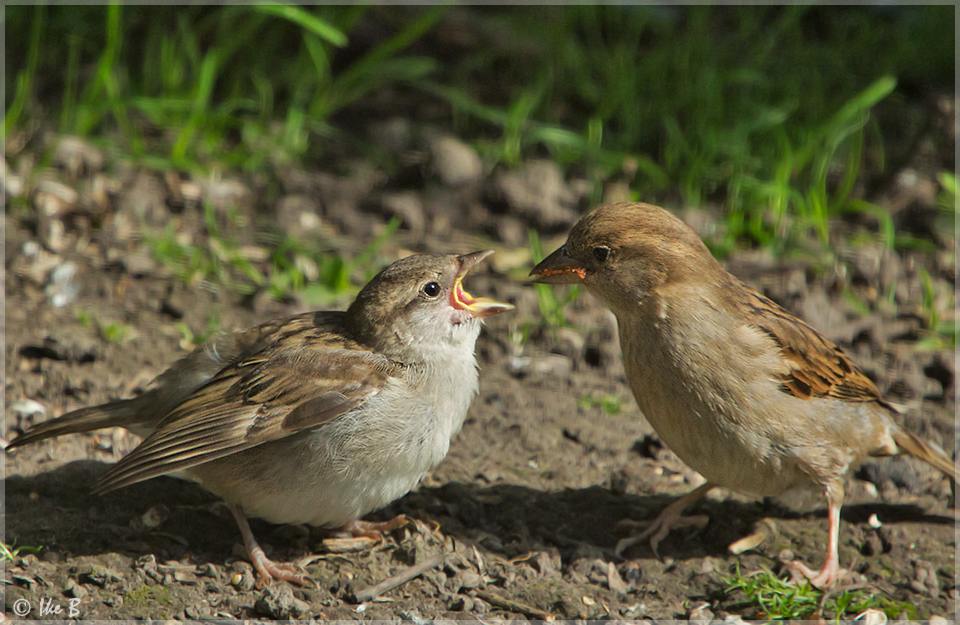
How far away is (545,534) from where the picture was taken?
453 cm

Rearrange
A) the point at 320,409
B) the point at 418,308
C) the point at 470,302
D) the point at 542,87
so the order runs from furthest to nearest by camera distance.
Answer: the point at 542,87 → the point at 470,302 → the point at 418,308 → the point at 320,409

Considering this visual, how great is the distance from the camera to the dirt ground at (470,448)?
13.5ft

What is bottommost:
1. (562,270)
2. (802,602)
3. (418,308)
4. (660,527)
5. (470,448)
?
(802,602)

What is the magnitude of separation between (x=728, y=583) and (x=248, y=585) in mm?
1928

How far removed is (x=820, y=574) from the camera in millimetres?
4305

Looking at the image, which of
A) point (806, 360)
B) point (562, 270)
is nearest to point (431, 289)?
point (562, 270)

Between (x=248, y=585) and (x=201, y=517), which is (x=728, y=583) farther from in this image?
(x=201, y=517)

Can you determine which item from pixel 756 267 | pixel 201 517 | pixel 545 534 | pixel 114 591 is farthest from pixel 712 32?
pixel 114 591

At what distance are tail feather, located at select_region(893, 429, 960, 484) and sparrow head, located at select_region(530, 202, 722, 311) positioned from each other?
119cm

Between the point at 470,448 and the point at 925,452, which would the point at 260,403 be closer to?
the point at 470,448

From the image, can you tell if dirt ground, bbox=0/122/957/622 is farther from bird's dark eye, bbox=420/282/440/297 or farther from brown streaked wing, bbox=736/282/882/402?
bird's dark eye, bbox=420/282/440/297

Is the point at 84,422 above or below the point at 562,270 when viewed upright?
below

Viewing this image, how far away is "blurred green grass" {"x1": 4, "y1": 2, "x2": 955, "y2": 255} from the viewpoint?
6785 mm

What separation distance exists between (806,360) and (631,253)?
861mm
